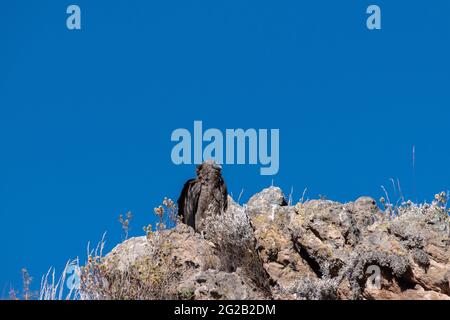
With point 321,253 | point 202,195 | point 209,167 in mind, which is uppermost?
point 209,167

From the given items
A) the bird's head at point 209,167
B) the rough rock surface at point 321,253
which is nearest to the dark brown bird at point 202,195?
the bird's head at point 209,167

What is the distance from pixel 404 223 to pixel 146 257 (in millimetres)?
4600

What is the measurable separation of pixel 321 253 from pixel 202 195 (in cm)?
410

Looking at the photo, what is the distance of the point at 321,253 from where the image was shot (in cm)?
1405

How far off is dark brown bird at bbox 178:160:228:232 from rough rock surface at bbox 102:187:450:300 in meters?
1.34

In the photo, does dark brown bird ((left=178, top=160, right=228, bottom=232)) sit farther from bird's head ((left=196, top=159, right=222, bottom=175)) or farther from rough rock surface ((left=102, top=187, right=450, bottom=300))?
rough rock surface ((left=102, top=187, right=450, bottom=300))

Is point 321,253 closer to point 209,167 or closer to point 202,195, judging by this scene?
point 202,195

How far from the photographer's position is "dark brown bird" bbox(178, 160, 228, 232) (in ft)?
56.5

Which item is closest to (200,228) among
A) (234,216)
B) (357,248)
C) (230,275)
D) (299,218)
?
(234,216)

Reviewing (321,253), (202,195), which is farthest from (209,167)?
(321,253)

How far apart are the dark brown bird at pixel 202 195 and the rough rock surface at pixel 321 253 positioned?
134cm

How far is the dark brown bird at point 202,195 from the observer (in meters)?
17.2
